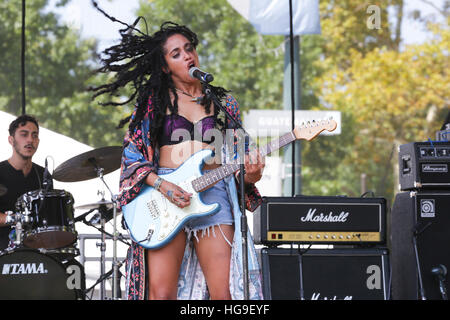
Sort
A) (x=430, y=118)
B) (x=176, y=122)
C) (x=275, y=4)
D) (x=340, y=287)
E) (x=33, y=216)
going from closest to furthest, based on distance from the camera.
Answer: (x=176, y=122) → (x=340, y=287) → (x=33, y=216) → (x=275, y=4) → (x=430, y=118)

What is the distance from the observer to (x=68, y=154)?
623cm

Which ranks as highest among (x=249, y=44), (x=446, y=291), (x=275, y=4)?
(x=249, y=44)

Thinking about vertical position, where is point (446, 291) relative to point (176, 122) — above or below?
below

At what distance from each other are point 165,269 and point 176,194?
357 millimetres

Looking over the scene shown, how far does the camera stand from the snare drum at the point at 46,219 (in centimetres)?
461

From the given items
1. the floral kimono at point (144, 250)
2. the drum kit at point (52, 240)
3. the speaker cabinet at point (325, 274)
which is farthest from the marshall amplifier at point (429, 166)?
the drum kit at point (52, 240)

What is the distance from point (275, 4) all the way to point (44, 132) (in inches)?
100

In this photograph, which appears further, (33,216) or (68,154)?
(68,154)

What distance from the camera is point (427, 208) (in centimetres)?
391

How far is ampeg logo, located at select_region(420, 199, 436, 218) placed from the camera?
153 inches

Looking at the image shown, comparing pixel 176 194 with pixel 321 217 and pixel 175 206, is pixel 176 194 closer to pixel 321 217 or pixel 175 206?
pixel 175 206

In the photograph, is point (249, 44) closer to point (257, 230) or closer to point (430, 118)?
point (430, 118)
